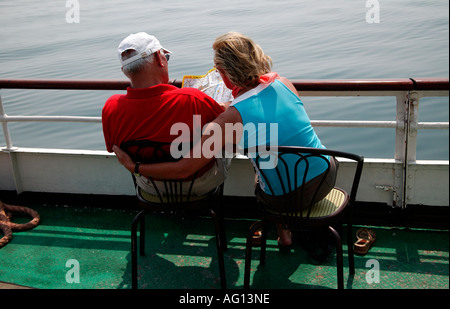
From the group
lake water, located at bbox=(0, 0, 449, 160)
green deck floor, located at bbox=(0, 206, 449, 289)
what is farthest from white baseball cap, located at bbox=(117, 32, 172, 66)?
lake water, located at bbox=(0, 0, 449, 160)

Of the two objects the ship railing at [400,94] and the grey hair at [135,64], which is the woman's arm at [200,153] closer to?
the grey hair at [135,64]

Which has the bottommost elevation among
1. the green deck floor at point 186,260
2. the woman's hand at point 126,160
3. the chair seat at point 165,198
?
the green deck floor at point 186,260

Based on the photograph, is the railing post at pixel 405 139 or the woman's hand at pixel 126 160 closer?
the woman's hand at pixel 126 160

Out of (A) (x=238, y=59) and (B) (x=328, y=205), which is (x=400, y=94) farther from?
(A) (x=238, y=59)

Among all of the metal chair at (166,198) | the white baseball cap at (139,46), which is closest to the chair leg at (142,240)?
the metal chair at (166,198)

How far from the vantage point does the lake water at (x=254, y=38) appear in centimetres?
852

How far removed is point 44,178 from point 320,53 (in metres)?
11.6

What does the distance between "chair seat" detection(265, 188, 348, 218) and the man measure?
0.54 metres

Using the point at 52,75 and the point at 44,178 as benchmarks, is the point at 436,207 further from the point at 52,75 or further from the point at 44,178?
the point at 52,75

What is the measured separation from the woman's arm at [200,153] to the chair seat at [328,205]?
385mm

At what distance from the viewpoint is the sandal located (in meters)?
2.40

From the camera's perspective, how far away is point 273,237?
2.65m
